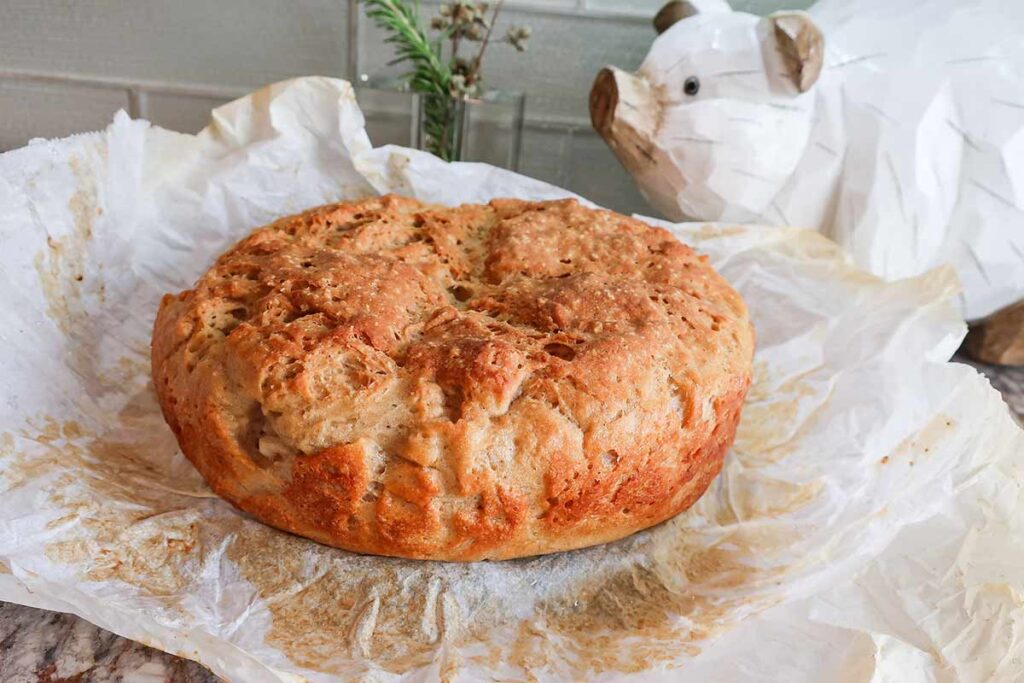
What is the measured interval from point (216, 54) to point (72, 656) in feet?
3.73

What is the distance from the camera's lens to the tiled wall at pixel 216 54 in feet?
5.00

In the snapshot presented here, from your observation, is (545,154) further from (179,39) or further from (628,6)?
(179,39)

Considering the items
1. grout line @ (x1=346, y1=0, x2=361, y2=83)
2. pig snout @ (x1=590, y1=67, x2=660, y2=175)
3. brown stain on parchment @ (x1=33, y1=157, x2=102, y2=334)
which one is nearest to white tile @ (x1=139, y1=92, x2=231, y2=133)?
grout line @ (x1=346, y1=0, x2=361, y2=83)

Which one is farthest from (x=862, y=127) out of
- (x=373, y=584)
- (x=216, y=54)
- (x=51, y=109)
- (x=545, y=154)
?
(x=51, y=109)

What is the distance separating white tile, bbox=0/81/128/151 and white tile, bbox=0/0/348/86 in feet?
0.11

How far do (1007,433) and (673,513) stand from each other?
0.43 m

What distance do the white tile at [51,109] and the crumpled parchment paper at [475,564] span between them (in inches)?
16.6

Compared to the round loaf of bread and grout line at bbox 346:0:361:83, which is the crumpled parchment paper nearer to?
the round loaf of bread

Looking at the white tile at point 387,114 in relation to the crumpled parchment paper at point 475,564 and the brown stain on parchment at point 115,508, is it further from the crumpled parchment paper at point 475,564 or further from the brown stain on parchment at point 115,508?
the brown stain on parchment at point 115,508

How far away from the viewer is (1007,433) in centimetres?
104

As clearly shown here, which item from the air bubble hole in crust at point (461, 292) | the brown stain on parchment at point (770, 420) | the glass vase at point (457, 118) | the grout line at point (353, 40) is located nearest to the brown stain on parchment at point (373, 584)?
the brown stain on parchment at point (770, 420)

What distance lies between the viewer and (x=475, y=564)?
0.88m

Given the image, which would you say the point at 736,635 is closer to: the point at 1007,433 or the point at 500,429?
the point at 500,429

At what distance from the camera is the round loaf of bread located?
0.80 m
